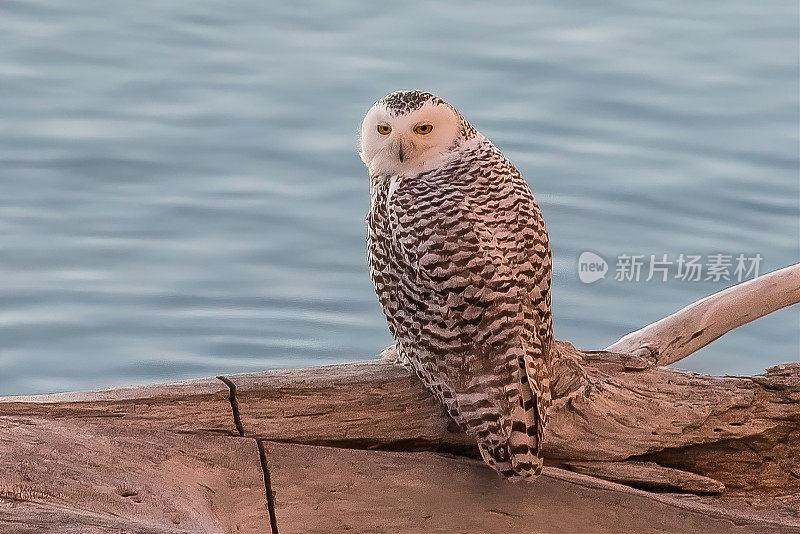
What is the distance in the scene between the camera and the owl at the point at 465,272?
2.15 metres

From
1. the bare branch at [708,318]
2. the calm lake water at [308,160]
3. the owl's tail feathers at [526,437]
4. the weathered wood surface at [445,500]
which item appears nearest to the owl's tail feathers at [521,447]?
the owl's tail feathers at [526,437]

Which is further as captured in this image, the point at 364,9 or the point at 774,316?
the point at 364,9

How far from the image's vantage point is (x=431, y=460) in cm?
236

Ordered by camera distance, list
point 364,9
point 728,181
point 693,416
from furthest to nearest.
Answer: point 364,9, point 728,181, point 693,416

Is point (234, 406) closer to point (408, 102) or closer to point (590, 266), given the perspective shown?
point (408, 102)

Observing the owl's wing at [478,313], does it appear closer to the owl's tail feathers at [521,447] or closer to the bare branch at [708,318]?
the owl's tail feathers at [521,447]

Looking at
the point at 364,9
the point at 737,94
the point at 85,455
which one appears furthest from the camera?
the point at 364,9

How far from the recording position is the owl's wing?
2145 mm

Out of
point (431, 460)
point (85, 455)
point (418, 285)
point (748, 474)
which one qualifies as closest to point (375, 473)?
point (431, 460)

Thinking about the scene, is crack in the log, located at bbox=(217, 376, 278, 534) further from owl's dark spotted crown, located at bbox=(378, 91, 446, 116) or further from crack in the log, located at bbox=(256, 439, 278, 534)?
owl's dark spotted crown, located at bbox=(378, 91, 446, 116)

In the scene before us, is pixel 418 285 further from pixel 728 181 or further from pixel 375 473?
pixel 728 181

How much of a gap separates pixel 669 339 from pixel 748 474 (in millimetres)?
460

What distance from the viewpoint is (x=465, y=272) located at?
7.02ft

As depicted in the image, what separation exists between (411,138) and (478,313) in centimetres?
35
